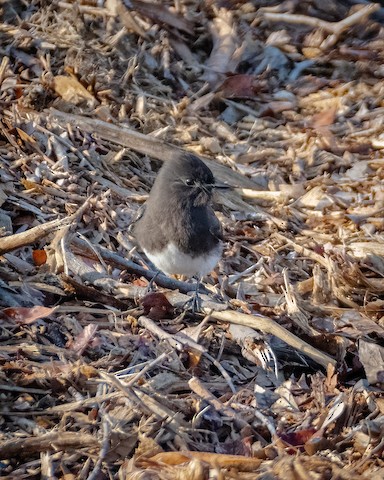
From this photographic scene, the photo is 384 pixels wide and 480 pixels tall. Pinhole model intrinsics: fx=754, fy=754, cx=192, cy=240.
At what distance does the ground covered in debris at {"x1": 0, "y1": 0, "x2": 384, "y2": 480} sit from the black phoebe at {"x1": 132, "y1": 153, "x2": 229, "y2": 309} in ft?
0.46

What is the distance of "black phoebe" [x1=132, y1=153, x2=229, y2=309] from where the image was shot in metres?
3.66

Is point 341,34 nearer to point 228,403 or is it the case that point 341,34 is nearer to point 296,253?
point 296,253

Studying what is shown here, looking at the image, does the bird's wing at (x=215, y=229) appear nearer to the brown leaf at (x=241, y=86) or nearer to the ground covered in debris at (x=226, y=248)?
the ground covered in debris at (x=226, y=248)

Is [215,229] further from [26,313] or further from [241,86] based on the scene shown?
[241,86]

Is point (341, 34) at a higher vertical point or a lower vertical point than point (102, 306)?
higher

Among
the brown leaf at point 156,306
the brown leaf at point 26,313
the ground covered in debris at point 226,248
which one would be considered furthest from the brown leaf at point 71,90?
the brown leaf at point 26,313

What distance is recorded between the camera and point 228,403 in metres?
2.76

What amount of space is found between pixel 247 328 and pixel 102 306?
0.64 m

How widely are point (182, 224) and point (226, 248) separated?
55cm

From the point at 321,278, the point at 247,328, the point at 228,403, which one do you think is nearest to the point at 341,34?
the point at 321,278

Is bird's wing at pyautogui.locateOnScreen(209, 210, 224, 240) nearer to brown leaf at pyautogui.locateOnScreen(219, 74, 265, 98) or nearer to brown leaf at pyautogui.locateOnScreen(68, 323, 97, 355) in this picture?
brown leaf at pyautogui.locateOnScreen(68, 323, 97, 355)

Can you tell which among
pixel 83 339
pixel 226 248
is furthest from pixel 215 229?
pixel 83 339

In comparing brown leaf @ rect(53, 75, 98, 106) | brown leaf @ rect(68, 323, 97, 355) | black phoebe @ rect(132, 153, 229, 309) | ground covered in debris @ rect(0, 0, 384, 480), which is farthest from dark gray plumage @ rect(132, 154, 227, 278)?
brown leaf @ rect(53, 75, 98, 106)

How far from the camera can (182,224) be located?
12.2ft
